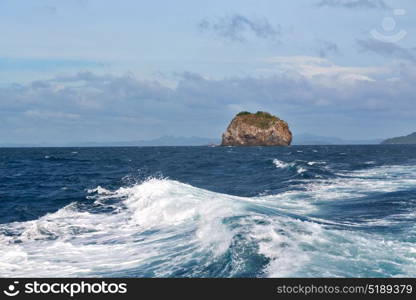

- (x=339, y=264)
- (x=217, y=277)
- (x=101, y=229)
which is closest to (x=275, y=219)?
(x=339, y=264)

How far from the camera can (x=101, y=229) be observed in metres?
19.8

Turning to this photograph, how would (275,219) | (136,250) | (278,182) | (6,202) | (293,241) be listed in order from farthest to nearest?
(278,182) < (6,202) < (275,219) < (136,250) < (293,241)

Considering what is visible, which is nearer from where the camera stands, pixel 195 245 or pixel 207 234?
pixel 195 245

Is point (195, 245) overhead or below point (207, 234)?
below

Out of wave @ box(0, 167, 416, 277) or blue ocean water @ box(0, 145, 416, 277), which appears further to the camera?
blue ocean water @ box(0, 145, 416, 277)

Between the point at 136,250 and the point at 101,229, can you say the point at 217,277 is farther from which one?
the point at 101,229

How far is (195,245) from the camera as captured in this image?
14.9 meters

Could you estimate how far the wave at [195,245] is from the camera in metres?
11.9

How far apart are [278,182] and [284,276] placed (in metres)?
27.8

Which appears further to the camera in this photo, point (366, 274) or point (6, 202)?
point (6, 202)

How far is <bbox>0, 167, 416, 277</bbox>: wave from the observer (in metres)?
11.9

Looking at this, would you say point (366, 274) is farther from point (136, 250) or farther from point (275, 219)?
point (136, 250)

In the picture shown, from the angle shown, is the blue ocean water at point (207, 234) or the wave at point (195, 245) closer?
the wave at point (195, 245)

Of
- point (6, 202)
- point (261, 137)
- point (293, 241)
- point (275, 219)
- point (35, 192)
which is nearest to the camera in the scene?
point (293, 241)
